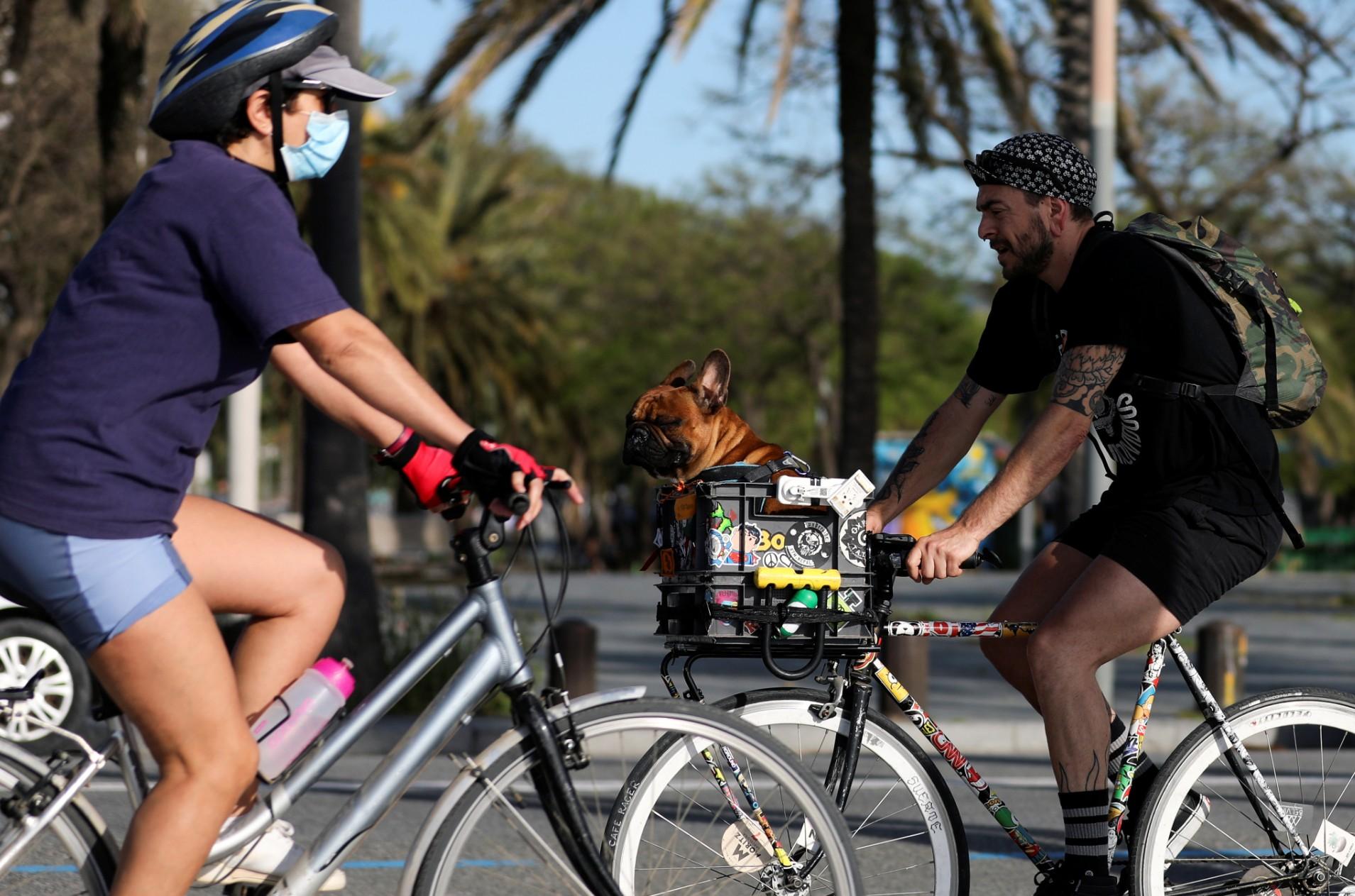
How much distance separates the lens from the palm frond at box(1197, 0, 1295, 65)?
1428 centimetres

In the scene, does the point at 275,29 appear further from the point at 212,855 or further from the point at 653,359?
the point at 653,359

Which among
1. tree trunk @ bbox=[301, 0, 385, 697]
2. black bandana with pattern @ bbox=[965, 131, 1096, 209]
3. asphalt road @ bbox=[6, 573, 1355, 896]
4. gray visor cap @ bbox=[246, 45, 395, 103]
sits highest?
gray visor cap @ bbox=[246, 45, 395, 103]

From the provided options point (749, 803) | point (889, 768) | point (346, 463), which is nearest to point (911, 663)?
point (346, 463)

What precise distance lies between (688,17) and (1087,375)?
1049 centimetres

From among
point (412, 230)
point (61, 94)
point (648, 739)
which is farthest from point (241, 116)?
point (412, 230)

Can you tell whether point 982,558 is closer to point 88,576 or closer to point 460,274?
point 88,576

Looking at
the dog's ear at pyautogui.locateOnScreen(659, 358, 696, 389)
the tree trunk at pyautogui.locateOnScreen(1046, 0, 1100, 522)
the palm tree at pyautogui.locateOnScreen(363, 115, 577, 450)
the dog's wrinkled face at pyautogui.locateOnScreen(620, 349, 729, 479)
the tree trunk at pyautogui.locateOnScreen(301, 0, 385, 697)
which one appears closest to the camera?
the dog's wrinkled face at pyautogui.locateOnScreen(620, 349, 729, 479)

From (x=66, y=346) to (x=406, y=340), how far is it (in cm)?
2949

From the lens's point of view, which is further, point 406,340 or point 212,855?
point 406,340

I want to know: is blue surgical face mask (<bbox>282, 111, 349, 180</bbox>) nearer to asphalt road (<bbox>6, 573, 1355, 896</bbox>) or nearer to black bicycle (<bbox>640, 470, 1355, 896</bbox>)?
black bicycle (<bbox>640, 470, 1355, 896</bbox>)

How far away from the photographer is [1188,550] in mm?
3682

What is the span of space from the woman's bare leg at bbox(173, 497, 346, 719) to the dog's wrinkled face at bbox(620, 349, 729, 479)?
3.64 feet

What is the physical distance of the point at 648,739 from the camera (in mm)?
3287

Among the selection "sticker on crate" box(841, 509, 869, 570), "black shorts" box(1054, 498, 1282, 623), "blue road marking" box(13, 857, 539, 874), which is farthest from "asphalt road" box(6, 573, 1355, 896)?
"black shorts" box(1054, 498, 1282, 623)
